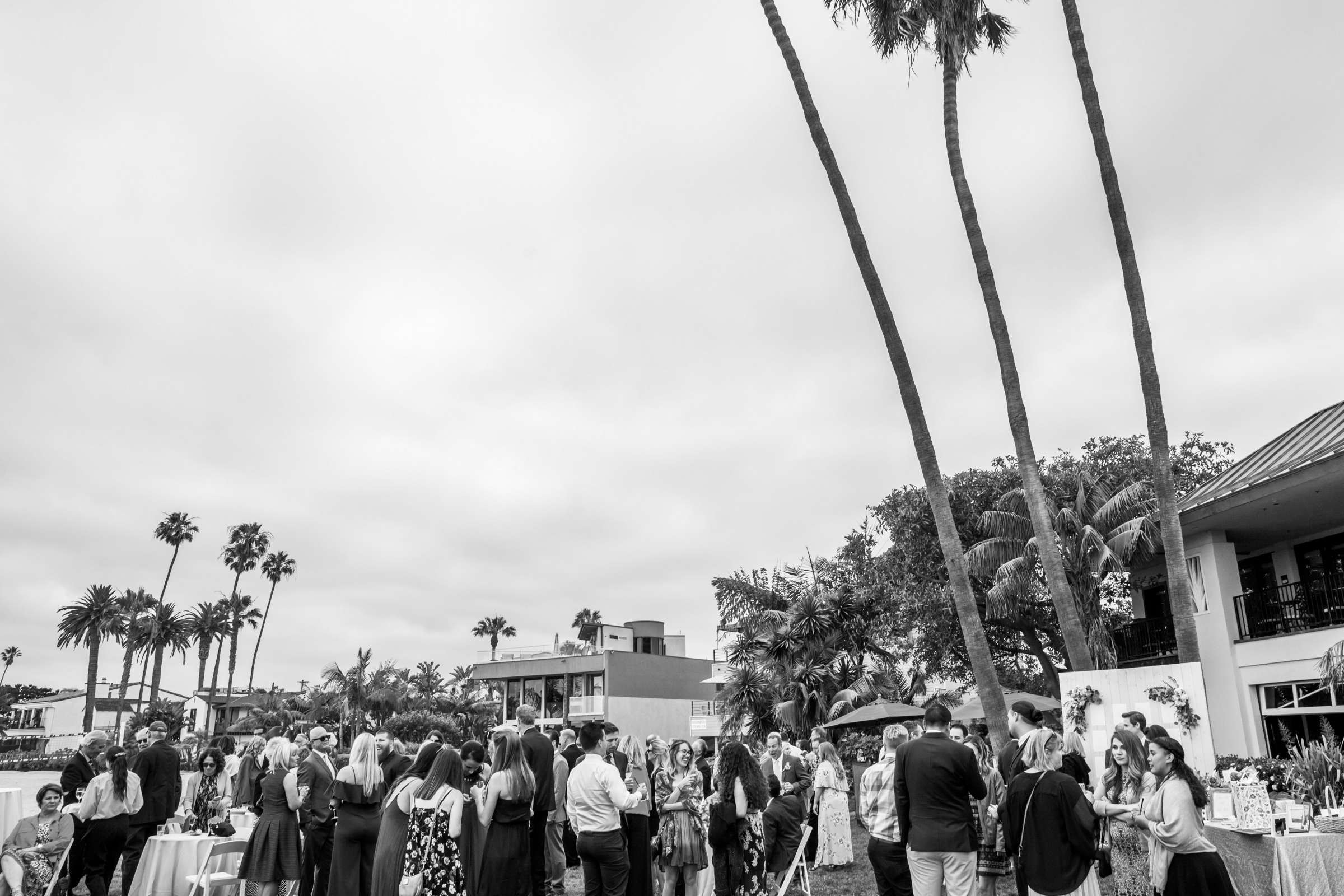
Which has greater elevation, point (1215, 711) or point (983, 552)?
point (983, 552)

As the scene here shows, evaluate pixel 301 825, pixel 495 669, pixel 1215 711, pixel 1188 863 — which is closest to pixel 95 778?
pixel 301 825

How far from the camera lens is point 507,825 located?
672cm

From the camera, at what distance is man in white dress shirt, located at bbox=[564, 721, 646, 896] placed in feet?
22.0

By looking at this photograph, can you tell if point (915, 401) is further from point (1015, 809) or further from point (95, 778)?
point (95, 778)

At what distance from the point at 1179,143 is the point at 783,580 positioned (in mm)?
17011

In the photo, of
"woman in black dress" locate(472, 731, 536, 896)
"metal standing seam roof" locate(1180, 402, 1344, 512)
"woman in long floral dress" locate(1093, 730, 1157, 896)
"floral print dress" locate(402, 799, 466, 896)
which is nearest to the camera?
"woman in long floral dress" locate(1093, 730, 1157, 896)

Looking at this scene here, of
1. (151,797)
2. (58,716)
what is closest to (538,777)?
(151,797)

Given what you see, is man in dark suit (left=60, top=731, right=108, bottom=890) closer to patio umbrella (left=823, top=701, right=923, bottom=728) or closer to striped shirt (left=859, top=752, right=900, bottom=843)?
striped shirt (left=859, top=752, right=900, bottom=843)

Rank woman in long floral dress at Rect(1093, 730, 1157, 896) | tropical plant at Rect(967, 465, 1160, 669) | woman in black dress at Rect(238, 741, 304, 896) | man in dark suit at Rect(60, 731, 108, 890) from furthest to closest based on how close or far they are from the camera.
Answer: tropical plant at Rect(967, 465, 1160, 669) < man in dark suit at Rect(60, 731, 108, 890) < woman in black dress at Rect(238, 741, 304, 896) < woman in long floral dress at Rect(1093, 730, 1157, 896)

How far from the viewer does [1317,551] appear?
18.3 metres

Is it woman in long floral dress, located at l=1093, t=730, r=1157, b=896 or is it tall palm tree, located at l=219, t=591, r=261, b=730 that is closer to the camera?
woman in long floral dress, located at l=1093, t=730, r=1157, b=896

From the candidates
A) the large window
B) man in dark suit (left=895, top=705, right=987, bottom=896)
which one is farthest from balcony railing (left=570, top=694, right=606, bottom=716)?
man in dark suit (left=895, top=705, right=987, bottom=896)

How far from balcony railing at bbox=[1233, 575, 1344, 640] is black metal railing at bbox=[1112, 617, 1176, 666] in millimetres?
2223

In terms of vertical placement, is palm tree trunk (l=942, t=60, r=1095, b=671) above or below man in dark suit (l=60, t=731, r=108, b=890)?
above
